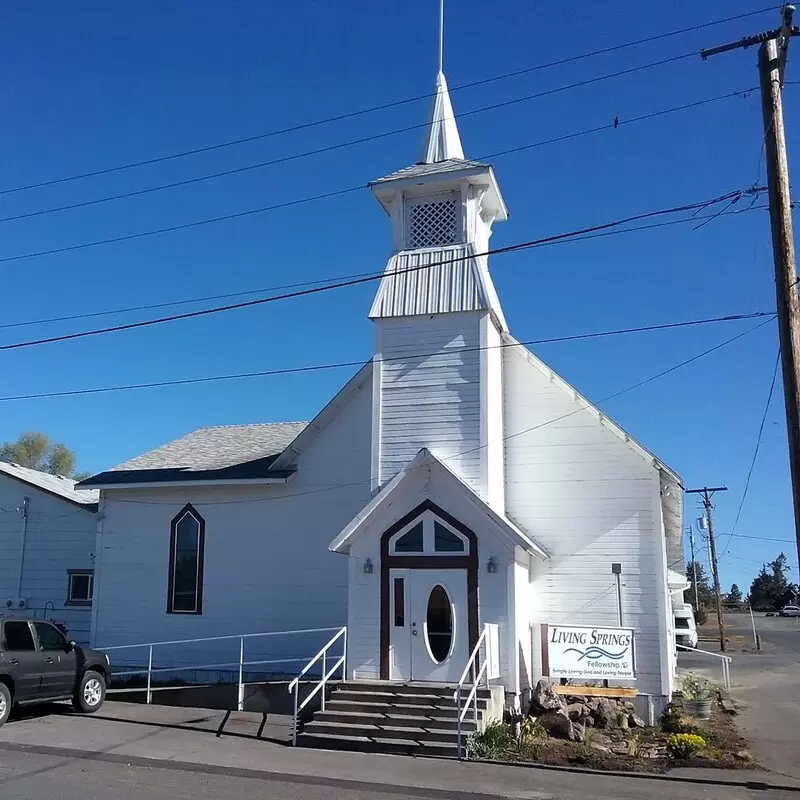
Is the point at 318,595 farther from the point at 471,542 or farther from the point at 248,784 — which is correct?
the point at 248,784

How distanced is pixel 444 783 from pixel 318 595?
26.6 ft

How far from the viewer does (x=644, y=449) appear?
17.7 m

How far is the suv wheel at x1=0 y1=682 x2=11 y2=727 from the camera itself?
1436 cm

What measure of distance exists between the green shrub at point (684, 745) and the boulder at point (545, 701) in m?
2.08

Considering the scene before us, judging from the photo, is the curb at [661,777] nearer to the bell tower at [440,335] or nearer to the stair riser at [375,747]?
the stair riser at [375,747]

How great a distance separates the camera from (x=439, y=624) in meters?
16.3

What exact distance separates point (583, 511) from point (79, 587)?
13198 mm

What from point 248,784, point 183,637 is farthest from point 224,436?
point 248,784

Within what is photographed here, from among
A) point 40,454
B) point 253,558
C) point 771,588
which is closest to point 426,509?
point 253,558

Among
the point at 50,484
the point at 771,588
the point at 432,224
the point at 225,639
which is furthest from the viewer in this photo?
the point at 771,588

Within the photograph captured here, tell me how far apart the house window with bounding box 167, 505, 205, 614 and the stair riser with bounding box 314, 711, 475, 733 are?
6.51 m

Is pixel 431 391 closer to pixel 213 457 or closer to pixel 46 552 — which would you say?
pixel 213 457

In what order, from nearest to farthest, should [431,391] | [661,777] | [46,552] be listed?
[661,777], [431,391], [46,552]

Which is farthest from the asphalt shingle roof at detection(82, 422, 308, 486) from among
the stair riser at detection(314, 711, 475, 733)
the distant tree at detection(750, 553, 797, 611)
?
the distant tree at detection(750, 553, 797, 611)
